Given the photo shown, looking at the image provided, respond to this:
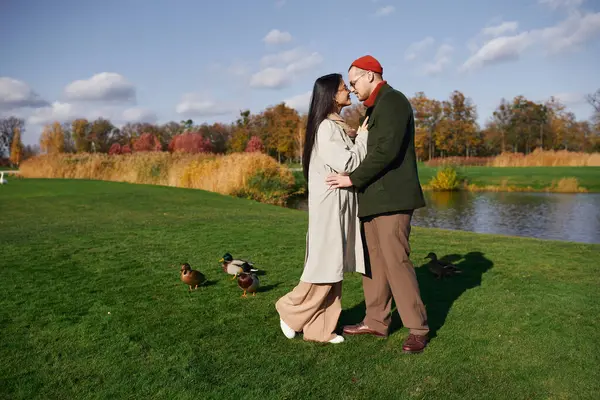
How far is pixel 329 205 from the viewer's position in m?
3.61

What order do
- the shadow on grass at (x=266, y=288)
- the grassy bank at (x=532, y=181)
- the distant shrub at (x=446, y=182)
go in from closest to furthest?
1. the shadow on grass at (x=266, y=288)
2. the grassy bank at (x=532, y=181)
3. the distant shrub at (x=446, y=182)

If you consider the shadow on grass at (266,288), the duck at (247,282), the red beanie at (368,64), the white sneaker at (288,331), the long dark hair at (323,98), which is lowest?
the shadow on grass at (266,288)

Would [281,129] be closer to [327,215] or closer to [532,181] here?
[532,181]

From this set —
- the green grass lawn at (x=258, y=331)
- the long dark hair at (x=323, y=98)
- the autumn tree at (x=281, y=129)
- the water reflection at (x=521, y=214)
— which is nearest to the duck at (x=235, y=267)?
the green grass lawn at (x=258, y=331)

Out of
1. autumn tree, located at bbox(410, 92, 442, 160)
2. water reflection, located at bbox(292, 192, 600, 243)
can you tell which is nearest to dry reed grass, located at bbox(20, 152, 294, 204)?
water reflection, located at bbox(292, 192, 600, 243)

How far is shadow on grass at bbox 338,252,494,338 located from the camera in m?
4.33

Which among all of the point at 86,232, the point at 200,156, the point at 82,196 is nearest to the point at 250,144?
the point at 200,156

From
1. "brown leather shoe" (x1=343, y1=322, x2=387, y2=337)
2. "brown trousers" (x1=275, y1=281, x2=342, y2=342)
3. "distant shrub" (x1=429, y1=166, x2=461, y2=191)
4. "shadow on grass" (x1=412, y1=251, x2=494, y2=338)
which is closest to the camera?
"brown trousers" (x1=275, y1=281, x2=342, y2=342)

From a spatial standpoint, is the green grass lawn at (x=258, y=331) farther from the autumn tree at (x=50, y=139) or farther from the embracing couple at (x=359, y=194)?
the autumn tree at (x=50, y=139)

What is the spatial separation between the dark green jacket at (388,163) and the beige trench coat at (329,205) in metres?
0.10

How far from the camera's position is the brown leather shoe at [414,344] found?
3.56m

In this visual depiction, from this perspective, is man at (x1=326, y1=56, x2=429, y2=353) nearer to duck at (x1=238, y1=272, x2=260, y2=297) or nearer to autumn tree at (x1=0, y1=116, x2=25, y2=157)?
duck at (x1=238, y1=272, x2=260, y2=297)

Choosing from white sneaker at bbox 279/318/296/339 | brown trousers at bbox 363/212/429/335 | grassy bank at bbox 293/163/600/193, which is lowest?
grassy bank at bbox 293/163/600/193

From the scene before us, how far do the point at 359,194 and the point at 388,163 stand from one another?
0.36 meters
